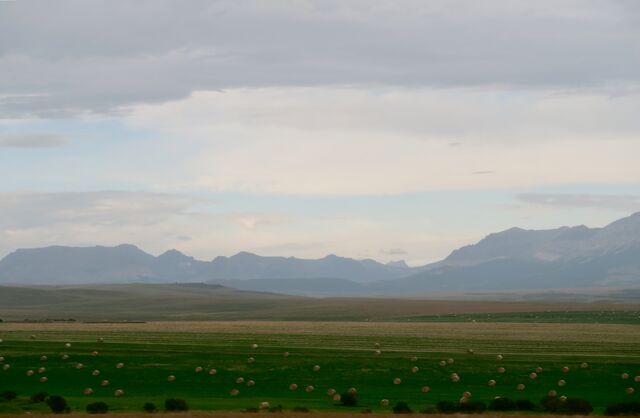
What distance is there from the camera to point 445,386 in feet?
154

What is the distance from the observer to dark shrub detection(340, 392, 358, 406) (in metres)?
40.6

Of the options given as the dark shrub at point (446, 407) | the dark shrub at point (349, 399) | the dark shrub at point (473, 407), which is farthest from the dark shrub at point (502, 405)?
the dark shrub at point (349, 399)

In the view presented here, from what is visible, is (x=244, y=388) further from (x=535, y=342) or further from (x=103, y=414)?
(x=535, y=342)

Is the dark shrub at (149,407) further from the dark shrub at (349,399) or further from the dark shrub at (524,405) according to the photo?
the dark shrub at (524,405)

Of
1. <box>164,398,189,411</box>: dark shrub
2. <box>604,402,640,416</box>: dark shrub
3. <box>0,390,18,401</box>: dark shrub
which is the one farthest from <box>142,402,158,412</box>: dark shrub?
<box>604,402,640,416</box>: dark shrub

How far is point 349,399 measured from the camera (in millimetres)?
40688

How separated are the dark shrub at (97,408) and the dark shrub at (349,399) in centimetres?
975

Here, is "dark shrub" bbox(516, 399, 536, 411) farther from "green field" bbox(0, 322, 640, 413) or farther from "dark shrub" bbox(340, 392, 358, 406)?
"dark shrub" bbox(340, 392, 358, 406)

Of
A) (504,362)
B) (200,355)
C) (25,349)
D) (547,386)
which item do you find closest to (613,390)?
(547,386)

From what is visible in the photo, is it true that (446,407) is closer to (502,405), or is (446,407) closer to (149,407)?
(502,405)

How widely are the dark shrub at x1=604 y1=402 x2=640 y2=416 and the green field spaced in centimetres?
149

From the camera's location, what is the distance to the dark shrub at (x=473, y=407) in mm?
38406

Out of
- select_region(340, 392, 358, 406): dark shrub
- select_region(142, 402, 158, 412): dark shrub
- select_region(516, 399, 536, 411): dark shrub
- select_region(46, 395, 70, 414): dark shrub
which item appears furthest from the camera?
select_region(340, 392, 358, 406): dark shrub

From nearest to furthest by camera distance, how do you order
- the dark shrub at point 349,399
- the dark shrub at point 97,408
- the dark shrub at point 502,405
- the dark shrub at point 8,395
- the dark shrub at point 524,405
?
the dark shrub at point 97,408
the dark shrub at point 502,405
the dark shrub at point 524,405
the dark shrub at point 349,399
the dark shrub at point 8,395
